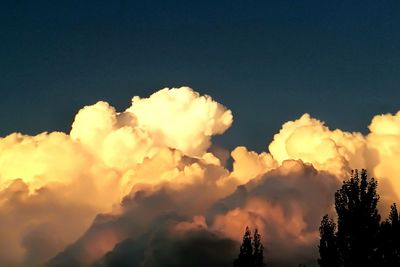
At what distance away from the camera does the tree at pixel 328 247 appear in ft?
316

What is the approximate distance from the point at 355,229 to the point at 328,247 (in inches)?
196

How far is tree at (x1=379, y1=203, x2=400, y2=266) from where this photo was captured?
304 ft

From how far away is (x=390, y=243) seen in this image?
93.8 m

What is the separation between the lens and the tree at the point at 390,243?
304 ft

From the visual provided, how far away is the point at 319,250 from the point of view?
99.7 meters

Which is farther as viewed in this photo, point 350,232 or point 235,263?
point 235,263

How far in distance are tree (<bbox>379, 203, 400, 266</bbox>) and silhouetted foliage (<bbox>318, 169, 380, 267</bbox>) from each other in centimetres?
68

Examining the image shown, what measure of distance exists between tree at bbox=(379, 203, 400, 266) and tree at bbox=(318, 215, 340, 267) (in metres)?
5.78

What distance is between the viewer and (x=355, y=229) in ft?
312

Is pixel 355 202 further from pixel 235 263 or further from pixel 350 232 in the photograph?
pixel 235 263

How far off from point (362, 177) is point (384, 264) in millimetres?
12993

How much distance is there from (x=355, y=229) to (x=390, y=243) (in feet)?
14.3

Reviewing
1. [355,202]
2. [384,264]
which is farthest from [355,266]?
[355,202]

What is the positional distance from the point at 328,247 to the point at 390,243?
317 inches
